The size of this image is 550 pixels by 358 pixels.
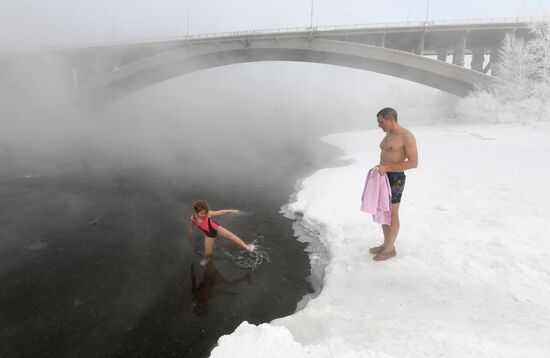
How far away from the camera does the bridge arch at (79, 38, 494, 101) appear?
113ft

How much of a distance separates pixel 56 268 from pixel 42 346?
2331mm

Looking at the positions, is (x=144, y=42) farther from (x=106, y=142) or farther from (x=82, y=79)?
(x=106, y=142)

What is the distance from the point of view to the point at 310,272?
19.6 feet

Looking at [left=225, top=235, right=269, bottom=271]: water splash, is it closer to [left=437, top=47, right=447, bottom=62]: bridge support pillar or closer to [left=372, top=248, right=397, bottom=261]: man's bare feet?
[left=372, top=248, right=397, bottom=261]: man's bare feet

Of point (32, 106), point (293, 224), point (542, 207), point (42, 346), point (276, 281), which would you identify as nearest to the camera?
point (42, 346)

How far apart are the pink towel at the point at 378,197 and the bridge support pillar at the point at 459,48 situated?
3792 centimetres

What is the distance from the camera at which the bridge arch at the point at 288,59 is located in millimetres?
34406

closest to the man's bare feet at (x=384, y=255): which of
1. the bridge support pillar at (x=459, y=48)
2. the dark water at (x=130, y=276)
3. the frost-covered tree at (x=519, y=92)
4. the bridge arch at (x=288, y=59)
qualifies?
the dark water at (x=130, y=276)

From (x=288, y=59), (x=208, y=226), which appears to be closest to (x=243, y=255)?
(x=208, y=226)

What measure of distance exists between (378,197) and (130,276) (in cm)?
443

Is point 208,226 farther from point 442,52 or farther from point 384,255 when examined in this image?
point 442,52

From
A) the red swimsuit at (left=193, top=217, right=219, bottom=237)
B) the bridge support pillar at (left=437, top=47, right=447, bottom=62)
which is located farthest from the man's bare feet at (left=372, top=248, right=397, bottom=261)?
the bridge support pillar at (left=437, top=47, right=447, bottom=62)

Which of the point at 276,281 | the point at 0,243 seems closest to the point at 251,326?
the point at 276,281

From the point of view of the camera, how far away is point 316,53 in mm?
40562
